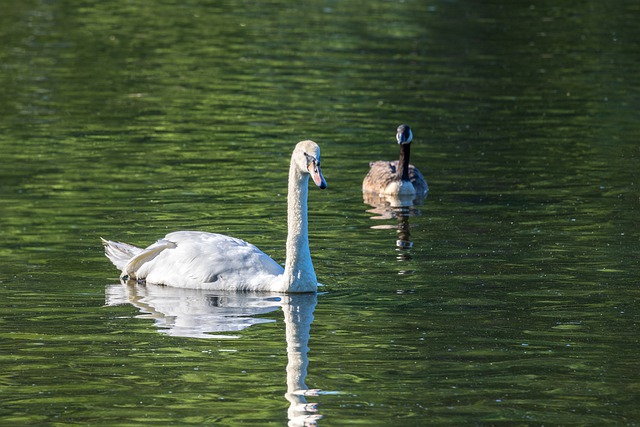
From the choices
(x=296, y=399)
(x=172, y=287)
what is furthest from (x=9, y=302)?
(x=296, y=399)

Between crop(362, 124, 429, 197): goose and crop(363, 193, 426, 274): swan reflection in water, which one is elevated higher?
crop(362, 124, 429, 197): goose

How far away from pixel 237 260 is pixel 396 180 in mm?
6863

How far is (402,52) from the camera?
1406 inches

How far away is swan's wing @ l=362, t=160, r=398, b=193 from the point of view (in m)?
21.7

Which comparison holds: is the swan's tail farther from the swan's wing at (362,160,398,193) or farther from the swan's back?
the swan's wing at (362,160,398,193)

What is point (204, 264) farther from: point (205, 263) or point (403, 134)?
point (403, 134)

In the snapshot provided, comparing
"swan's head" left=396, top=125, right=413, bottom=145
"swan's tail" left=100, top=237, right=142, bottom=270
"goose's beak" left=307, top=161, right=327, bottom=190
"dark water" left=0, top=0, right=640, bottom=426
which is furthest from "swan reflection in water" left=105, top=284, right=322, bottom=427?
"swan's head" left=396, top=125, right=413, bottom=145

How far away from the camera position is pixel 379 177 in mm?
21953

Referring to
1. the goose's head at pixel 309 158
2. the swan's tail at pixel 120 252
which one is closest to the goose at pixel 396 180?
the swan's tail at pixel 120 252

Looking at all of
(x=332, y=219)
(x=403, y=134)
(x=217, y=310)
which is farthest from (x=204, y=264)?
(x=403, y=134)

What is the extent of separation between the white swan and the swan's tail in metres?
0.07

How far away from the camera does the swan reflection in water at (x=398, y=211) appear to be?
712 inches

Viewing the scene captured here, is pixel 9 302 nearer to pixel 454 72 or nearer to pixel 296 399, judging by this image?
pixel 296 399

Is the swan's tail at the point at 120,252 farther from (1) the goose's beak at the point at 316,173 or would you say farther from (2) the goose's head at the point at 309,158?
(1) the goose's beak at the point at 316,173
